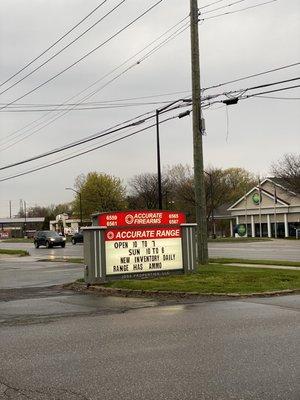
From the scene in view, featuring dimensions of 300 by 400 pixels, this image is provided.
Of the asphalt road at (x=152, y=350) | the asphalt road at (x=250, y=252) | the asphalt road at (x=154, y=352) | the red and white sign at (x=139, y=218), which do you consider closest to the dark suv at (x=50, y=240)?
the asphalt road at (x=250, y=252)

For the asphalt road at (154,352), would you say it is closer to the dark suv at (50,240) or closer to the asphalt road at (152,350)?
the asphalt road at (152,350)

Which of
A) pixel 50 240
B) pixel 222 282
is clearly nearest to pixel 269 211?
pixel 50 240

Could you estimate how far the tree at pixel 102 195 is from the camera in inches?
3969

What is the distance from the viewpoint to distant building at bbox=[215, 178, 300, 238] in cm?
6819

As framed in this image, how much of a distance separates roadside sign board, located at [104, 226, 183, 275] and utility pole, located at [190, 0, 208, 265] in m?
2.39

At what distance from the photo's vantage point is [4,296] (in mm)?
14867

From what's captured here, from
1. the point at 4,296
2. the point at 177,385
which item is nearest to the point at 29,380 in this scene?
the point at 177,385

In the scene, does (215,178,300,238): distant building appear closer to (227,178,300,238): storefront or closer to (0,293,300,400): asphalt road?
(227,178,300,238): storefront

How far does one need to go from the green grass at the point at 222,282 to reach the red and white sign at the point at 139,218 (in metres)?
1.76

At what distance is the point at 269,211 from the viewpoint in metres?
71.0

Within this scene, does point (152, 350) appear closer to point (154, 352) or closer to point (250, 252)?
point (154, 352)

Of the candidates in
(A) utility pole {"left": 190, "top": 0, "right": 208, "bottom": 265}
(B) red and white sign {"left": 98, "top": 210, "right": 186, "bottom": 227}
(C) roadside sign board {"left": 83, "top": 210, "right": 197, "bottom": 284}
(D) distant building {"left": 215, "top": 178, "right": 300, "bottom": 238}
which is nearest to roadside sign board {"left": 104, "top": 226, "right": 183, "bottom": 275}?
(C) roadside sign board {"left": 83, "top": 210, "right": 197, "bottom": 284}

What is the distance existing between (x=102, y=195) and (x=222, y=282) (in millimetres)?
86890

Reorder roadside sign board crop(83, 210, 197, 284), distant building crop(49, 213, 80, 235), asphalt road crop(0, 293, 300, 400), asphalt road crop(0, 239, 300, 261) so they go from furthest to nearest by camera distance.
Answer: distant building crop(49, 213, 80, 235) < asphalt road crop(0, 239, 300, 261) < roadside sign board crop(83, 210, 197, 284) < asphalt road crop(0, 293, 300, 400)
